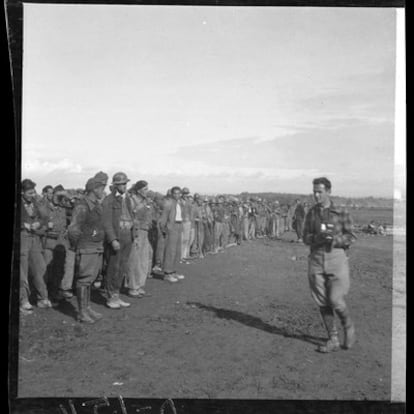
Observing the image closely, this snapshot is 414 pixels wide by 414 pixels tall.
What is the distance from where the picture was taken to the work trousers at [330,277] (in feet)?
13.8

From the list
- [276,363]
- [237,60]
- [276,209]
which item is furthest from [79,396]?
[237,60]

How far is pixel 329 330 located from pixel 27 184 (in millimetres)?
3064

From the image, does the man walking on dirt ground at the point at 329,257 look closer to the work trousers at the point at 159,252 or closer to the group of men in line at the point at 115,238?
the group of men in line at the point at 115,238

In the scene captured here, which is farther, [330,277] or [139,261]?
[139,261]

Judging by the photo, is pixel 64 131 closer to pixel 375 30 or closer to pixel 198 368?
pixel 198 368

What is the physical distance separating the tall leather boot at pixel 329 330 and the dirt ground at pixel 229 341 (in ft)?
0.19

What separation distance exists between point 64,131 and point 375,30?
2.96 m

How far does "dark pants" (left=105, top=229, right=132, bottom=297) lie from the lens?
4.30 meters

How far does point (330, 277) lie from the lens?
4223mm

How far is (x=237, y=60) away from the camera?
164 inches

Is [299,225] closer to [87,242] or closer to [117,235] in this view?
[117,235]

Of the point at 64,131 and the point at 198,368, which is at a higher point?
the point at 64,131

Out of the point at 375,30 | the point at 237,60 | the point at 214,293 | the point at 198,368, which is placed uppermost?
the point at 375,30

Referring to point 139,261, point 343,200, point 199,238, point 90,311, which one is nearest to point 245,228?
point 199,238
